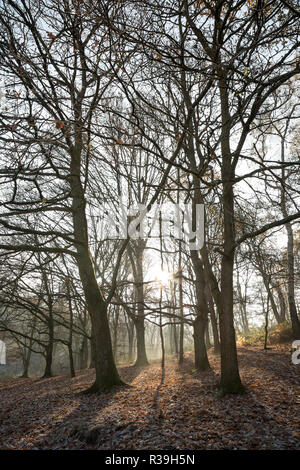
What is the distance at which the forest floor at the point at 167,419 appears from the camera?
390 centimetres

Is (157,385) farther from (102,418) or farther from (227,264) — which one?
(227,264)

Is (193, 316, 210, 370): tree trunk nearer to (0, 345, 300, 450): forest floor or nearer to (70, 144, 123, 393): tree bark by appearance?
(0, 345, 300, 450): forest floor

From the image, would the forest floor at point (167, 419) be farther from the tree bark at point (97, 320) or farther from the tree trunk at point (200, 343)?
the tree trunk at point (200, 343)

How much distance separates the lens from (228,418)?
177 inches

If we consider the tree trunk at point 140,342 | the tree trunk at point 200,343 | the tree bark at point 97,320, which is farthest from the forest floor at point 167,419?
the tree trunk at point 140,342

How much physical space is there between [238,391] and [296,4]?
688 cm

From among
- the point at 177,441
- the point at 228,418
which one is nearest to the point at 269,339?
the point at 228,418

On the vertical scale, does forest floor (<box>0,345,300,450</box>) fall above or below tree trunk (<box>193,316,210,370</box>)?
below

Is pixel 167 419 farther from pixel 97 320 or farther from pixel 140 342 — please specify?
pixel 140 342

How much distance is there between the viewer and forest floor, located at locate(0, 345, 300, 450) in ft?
12.8

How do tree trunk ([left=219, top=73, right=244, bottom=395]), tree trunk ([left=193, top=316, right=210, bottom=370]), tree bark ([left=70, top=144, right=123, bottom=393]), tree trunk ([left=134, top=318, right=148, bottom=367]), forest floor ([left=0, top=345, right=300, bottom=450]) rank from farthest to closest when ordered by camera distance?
tree trunk ([left=134, top=318, right=148, bottom=367]) → tree trunk ([left=193, top=316, right=210, bottom=370]) → tree bark ([left=70, top=144, right=123, bottom=393]) → tree trunk ([left=219, top=73, right=244, bottom=395]) → forest floor ([left=0, top=345, right=300, bottom=450])

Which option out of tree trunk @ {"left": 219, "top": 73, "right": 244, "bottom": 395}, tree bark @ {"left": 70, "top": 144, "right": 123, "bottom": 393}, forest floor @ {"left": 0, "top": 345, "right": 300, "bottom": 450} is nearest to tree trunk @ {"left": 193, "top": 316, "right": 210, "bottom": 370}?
forest floor @ {"left": 0, "top": 345, "right": 300, "bottom": 450}

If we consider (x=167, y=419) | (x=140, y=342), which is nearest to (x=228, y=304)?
(x=167, y=419)
